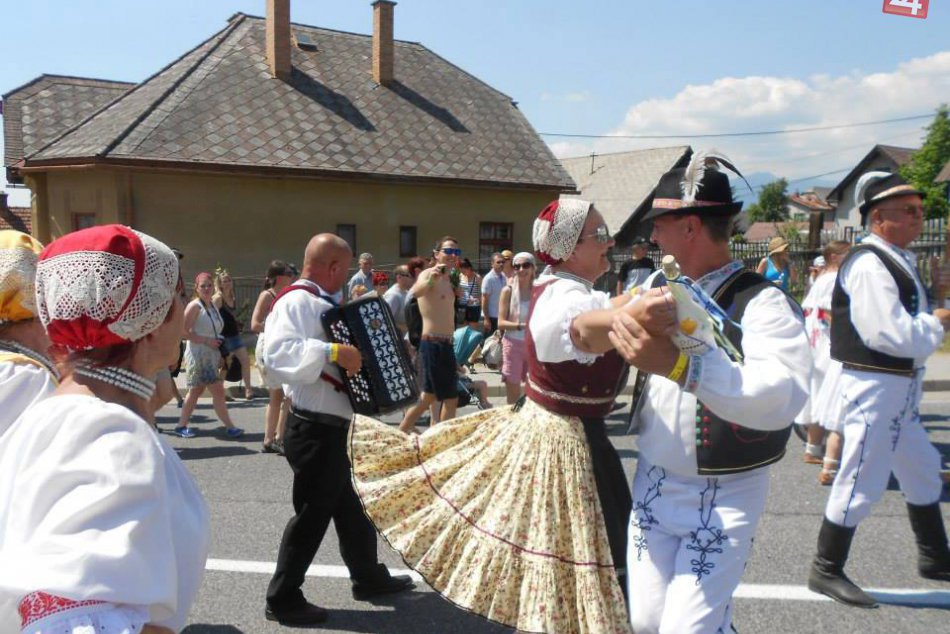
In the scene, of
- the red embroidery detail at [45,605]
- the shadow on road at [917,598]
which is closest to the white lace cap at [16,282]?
the red embroidery detail at [45,605]

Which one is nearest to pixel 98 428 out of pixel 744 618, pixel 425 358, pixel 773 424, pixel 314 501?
pixel 773 424

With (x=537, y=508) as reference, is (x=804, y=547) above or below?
below

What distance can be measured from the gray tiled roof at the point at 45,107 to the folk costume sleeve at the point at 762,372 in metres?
23.3

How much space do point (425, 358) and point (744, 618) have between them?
4234mm

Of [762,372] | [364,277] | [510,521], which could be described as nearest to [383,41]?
[364,277]

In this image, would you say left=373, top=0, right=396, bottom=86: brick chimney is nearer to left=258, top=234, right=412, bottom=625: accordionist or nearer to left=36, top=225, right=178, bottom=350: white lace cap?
left=258, top=234, right=412, bottom=625: accordionist

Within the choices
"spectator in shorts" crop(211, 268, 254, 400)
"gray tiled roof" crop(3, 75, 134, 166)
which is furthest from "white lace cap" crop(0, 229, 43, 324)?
"gray tiled roof" crop(3, 75, 134, 166)

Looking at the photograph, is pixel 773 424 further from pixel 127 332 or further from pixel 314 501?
pixel 314 501

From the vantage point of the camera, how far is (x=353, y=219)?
20.7 meters

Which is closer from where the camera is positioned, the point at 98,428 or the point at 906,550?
the point at 98,428

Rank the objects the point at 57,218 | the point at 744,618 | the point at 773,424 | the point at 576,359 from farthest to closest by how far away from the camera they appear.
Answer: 1. the point at 57,218
2. the point at 744,618
3. the point at 576,359
4. the point at 773,424

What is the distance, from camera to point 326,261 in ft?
14.6

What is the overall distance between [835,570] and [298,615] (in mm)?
2743

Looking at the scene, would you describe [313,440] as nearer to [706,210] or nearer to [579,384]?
[579,384]
